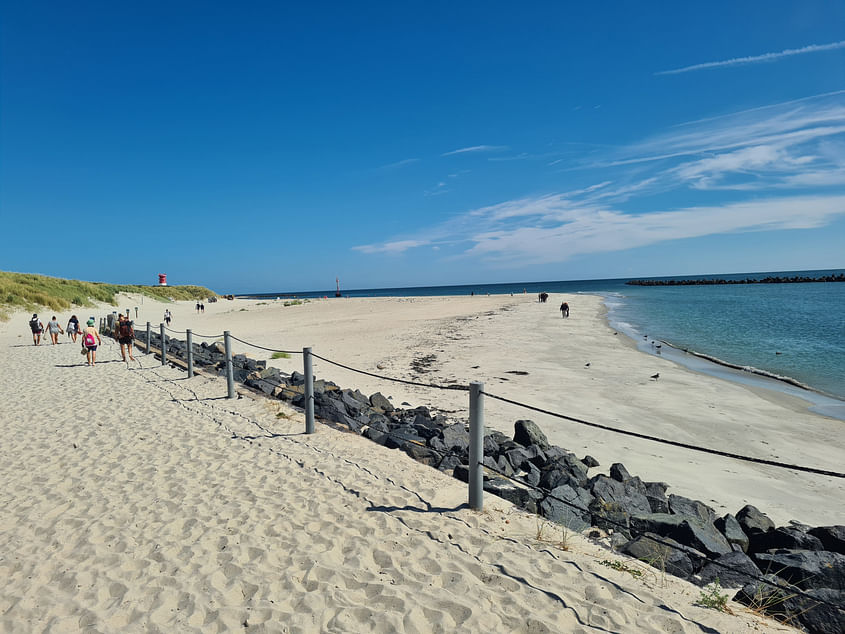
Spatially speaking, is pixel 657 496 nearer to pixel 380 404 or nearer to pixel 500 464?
pixel 500 464

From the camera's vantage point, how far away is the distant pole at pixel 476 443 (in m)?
4.41

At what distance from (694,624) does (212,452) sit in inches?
228

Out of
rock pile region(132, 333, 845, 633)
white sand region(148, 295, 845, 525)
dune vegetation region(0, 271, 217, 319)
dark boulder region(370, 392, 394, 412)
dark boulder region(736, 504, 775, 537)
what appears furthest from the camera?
dune vegetation region(0, 271, 217, 319)

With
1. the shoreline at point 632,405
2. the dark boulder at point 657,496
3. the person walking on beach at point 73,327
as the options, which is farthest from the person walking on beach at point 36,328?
the dark boulder at point 657,496

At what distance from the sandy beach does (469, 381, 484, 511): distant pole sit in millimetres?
157

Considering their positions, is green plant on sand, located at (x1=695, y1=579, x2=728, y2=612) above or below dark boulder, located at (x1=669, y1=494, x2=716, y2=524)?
above

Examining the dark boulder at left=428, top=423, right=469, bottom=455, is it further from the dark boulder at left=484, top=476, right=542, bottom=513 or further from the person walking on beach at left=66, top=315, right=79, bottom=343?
the person walking on beach at left=66, top=315, right=79, bottom=343

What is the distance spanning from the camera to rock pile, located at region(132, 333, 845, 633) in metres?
3.42

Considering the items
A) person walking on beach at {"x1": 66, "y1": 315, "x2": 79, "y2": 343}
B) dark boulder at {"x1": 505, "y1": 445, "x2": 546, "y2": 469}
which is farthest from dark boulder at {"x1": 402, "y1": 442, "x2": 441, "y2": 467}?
person walking on beach at {"x1": 66, "y1": 315, "x2": 79, "y2": 343}

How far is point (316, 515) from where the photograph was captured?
4.59 meters

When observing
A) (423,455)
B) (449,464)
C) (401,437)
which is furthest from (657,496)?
(401,437)

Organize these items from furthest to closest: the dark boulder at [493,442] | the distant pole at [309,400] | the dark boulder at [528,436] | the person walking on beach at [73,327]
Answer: the person walking on beach at [73,327]
the distant pole at [309,400]
the dark boulder at [528,436]
the dark boulder at [493,442]

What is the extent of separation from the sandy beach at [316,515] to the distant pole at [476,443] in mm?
157

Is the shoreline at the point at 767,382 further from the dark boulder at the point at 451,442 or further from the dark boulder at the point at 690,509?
the dark boulder at the point at 451,442
